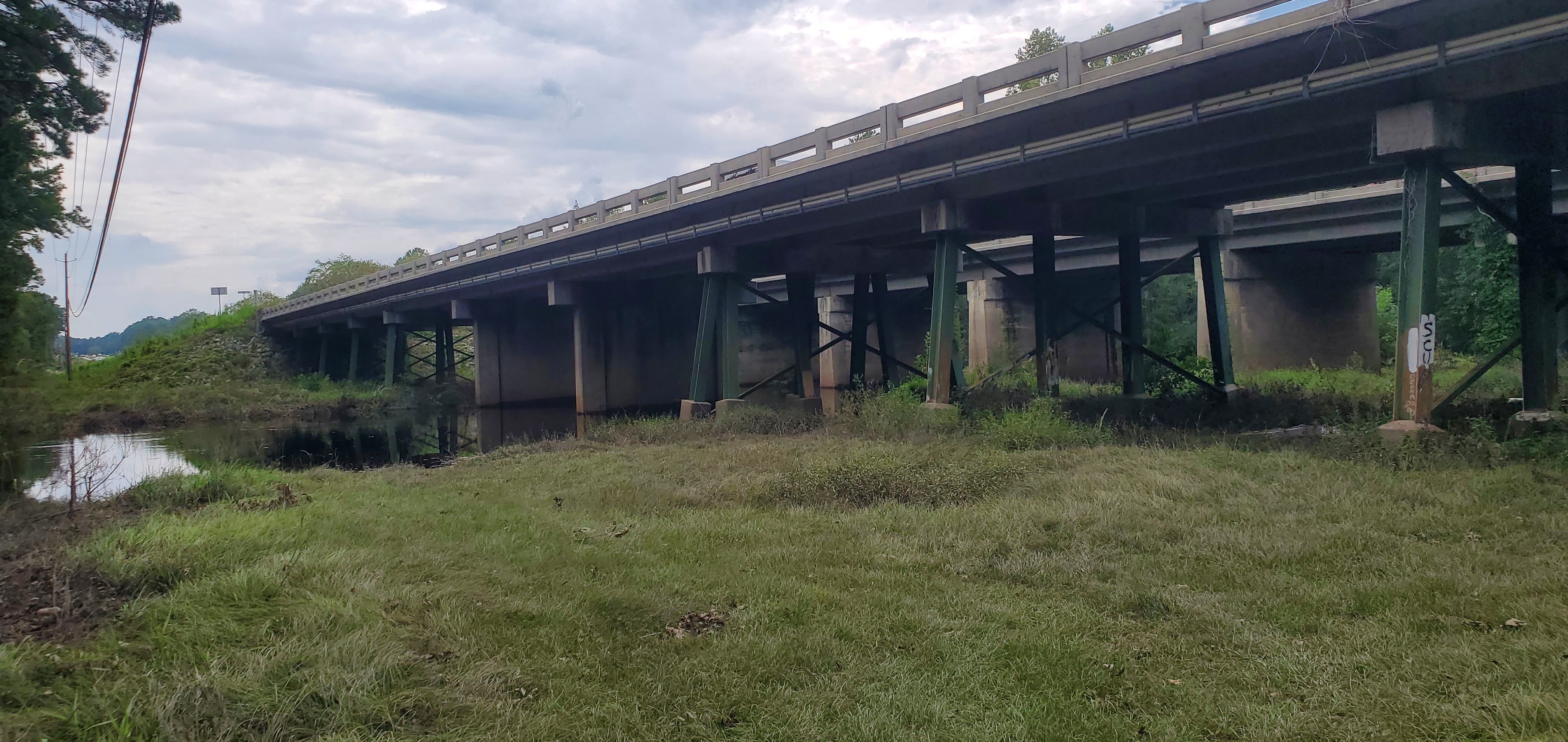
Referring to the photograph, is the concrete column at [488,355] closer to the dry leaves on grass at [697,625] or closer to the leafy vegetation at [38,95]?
the leafy vegetation at [38,95]

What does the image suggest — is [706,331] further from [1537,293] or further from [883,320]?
[1537,293]

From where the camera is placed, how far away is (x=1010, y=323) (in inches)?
1391

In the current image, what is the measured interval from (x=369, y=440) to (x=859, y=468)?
2242cm

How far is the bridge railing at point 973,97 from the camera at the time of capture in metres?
11.4

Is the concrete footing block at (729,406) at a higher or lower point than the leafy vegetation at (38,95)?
lower

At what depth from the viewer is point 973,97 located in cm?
1448

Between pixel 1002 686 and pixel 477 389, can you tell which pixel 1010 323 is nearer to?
pixel 477 389

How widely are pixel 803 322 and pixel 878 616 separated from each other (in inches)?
741

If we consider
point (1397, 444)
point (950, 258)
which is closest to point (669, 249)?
point (950, 258)

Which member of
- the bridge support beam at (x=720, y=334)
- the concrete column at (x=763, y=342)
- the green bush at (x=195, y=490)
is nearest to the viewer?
the green bush at (x=195, y=490)

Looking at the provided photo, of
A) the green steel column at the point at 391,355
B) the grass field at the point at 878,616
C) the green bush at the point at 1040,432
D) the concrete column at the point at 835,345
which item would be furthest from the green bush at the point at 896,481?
the green steel column at the point at 391,355

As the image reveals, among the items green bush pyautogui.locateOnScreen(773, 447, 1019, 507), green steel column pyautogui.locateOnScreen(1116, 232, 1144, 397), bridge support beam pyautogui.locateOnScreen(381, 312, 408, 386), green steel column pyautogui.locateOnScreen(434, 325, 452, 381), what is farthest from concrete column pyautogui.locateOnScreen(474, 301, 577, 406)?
green bush pyautogui.locateOnScreen(773, 447, 1019, 507)

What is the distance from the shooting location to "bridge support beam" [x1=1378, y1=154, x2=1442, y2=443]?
32.3 feet

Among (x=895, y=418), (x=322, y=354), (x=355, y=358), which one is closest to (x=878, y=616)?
(x=895, y=418)
